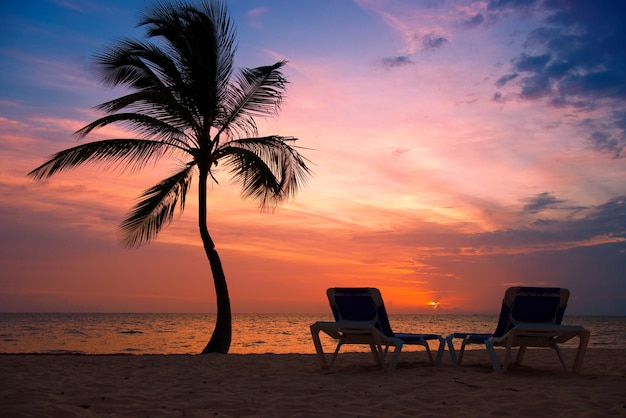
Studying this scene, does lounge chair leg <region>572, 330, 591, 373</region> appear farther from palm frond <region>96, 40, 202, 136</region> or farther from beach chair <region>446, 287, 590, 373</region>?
palm frond <region>96, 40, 202, 136</region>

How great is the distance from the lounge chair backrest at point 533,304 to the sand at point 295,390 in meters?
0.67

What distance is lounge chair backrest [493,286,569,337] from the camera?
699 cm

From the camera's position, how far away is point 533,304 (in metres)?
7.00

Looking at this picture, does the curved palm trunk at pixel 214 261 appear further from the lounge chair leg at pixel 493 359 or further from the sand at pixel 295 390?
the lounge chair leg at pixel 493 359

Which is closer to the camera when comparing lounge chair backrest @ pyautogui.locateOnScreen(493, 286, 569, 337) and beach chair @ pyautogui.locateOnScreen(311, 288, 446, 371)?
lounge chair backrest @ pyautogui.locateOnScreen(493, 286, 569, 337)


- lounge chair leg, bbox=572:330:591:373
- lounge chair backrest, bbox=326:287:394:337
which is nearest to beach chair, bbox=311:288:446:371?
lounge chair backrest, bbox=326:287:394:337

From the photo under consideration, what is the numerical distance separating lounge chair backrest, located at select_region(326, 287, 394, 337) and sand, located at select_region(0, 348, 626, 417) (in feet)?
2.18

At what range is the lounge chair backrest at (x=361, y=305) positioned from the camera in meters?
7.31

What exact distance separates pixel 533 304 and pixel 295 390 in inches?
132

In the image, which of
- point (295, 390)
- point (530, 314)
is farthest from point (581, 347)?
point (295, 390)

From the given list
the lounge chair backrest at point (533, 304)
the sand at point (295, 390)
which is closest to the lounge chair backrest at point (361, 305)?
the sand at point (295, 390)

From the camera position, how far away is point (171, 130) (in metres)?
11.9

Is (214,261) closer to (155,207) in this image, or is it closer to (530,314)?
(155,207)

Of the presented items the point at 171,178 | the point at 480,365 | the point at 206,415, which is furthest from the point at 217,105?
the point at 206,415
